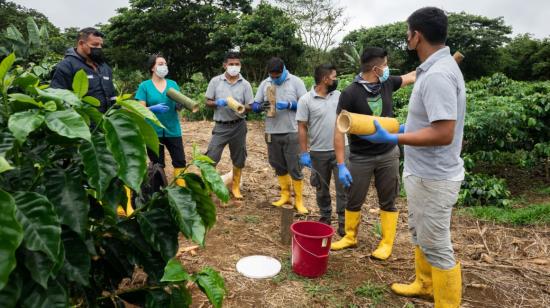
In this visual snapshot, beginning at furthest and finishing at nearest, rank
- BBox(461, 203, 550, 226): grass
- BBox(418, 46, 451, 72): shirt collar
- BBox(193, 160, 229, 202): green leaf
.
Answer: BBox(461, 203, 550, 226): grass
BBox(418, 46, 451, 72): shirt collar
BBox(193, 160, 229, 202): green leaf

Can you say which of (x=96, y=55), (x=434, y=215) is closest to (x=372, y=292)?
(x=434, y=215)

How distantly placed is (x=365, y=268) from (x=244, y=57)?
1482 cm

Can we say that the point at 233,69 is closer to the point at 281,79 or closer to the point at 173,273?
the point at 281,79

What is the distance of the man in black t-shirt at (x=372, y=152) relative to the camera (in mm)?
3428

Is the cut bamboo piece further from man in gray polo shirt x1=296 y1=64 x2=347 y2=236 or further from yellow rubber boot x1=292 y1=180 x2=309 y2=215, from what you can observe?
yellow rubber boot x1=292 y1=180 x2=309 y2=215

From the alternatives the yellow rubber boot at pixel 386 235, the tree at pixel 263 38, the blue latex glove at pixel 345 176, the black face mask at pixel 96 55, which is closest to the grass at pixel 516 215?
the yellow rubber boot at pixel 386 235

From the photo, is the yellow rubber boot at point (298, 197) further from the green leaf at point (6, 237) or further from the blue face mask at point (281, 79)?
the green leaf at point (6, 237)

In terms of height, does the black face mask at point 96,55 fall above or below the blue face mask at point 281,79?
above

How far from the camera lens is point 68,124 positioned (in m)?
1.07

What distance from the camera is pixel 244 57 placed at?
1717 centimetres

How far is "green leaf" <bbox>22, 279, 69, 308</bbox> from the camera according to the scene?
3.54ft

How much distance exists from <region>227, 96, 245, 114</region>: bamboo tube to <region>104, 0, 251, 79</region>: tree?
646 inches

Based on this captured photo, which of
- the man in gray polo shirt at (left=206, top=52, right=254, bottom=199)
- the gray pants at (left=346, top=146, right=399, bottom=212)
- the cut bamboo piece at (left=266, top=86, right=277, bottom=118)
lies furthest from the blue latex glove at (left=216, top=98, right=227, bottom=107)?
the gray pants at (left=346, top=146, right=399, bottom=212)

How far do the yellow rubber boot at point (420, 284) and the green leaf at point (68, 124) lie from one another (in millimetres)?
2494
